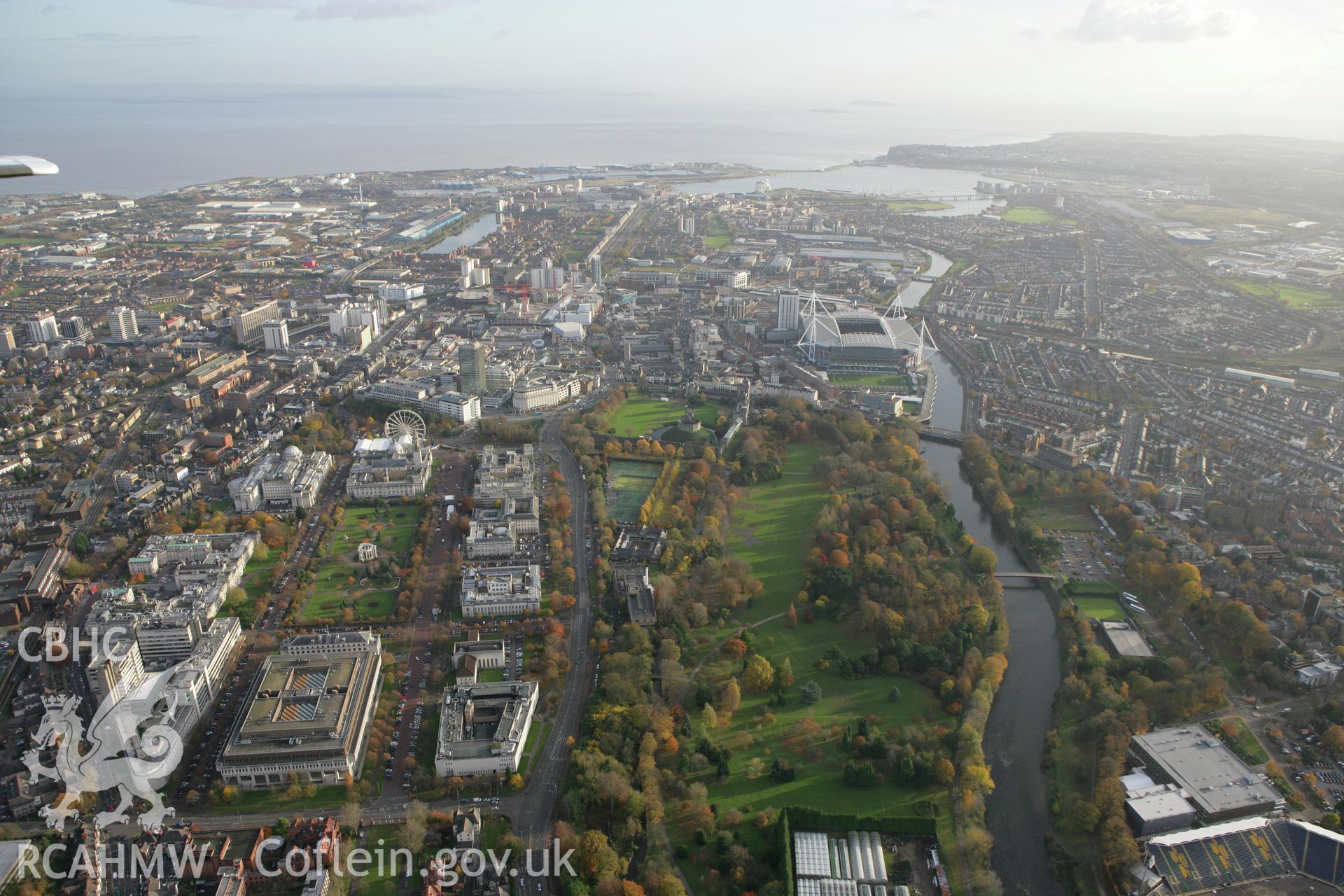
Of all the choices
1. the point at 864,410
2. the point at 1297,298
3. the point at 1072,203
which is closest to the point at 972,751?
the point at 864,410

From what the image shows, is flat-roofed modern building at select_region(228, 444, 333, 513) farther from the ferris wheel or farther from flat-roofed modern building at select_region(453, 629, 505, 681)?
flat-roofed modern building at select_region(453, 629, 505, 681)

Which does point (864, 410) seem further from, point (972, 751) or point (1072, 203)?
point (1072, 203)

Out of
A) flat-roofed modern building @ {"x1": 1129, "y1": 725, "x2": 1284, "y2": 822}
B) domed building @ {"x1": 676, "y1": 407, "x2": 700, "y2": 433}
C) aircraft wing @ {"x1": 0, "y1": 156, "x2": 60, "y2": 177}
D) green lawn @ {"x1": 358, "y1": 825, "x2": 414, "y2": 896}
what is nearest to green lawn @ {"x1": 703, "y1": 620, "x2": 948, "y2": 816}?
flat-roofed modern building @ {"x1": 1129, "y1": 725, "x2": 1284, "y2": 822}

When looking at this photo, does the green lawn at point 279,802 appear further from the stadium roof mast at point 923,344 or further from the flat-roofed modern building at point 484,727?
the stadium roof mast at point 923,344

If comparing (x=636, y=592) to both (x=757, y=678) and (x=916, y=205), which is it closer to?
(x=757, y=678)

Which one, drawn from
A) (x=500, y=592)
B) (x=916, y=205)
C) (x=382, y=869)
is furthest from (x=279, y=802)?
(x=916, y=205)

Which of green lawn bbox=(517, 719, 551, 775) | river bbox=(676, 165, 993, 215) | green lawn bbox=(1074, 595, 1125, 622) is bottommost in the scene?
green lawn bbox=(517, 719, 551, 775)

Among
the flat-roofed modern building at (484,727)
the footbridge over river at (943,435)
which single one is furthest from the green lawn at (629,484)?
the footbridge over river at (943,435)
